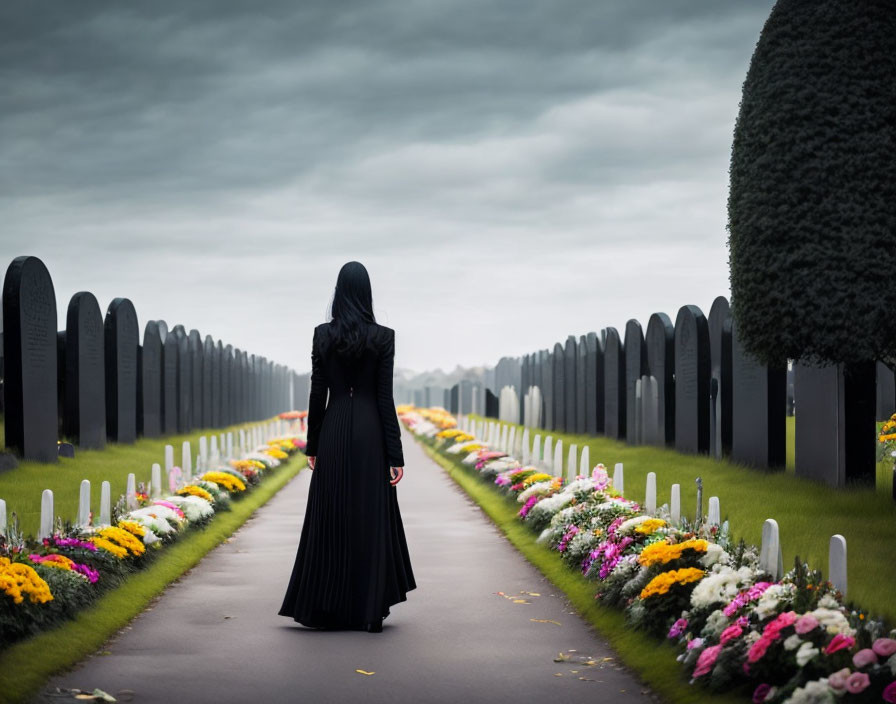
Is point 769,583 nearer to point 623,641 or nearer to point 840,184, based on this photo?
point 623,641

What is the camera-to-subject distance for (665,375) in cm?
2103

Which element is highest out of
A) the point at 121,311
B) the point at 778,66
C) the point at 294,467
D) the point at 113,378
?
the point at 778,66

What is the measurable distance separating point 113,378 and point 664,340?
11215 millimetres

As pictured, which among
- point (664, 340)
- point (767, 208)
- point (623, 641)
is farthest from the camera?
point (664, 340)

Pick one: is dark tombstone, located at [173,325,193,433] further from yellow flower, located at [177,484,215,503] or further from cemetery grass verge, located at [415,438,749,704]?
cemetery grass verge, located at [415,438,749,704]

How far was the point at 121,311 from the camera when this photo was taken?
2267 cm

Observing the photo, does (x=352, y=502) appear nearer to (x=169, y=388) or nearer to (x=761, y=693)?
(x=761, y=693)

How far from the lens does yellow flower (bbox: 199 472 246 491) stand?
15062 mm

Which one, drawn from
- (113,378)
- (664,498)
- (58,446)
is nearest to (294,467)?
(113,378)

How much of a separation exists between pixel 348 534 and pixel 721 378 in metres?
11.7

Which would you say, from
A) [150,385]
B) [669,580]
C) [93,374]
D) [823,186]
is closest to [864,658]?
[669,580]

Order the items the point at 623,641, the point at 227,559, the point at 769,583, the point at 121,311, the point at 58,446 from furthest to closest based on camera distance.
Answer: the point at 121,311 < the point at 58,446 < the point at 227,559 < the point at 623,641 < the point at 769,583

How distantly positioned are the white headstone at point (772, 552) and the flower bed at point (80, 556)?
176 inches

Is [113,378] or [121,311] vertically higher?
[121,311]
